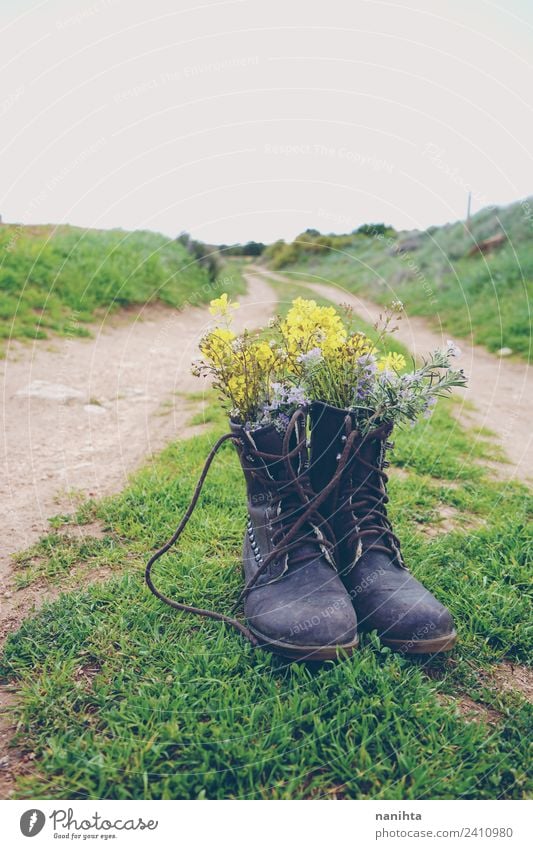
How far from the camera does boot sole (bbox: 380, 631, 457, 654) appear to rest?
201 cm

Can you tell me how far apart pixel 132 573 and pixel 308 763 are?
117 cm

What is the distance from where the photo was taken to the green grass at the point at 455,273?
8.52m

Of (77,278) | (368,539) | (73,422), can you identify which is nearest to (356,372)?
(368,539)

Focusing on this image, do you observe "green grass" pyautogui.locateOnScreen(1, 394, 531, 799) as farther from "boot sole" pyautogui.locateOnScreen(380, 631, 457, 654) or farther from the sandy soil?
the sandy soil

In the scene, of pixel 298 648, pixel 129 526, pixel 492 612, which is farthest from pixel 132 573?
pixel 492 612

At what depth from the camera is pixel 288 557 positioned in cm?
217

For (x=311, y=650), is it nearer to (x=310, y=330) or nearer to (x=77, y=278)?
(x=310, y=330)

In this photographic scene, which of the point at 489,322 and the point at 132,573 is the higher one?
the point at 489,322

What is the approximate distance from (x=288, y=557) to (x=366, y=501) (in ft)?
1.21

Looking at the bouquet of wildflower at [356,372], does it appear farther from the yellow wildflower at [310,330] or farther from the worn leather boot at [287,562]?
the worn leather boot at [287,562]

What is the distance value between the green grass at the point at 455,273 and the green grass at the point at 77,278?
2383 millimetres

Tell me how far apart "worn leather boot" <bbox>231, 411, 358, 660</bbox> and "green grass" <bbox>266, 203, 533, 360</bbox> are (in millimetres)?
4161
